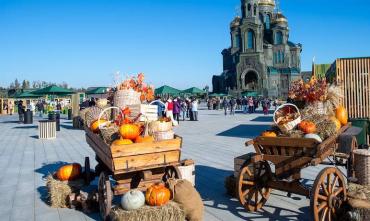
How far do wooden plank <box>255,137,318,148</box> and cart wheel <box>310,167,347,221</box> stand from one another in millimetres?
419

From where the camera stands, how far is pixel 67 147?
534 inches

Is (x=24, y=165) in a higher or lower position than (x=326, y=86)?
lower

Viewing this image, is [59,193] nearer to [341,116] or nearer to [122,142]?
[122,142]

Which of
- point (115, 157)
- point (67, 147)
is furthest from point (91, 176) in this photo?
point (67, 147)

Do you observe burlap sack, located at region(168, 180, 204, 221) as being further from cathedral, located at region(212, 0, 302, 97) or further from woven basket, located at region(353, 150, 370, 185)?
cathedral, located at region(212, 0, 302, 97)

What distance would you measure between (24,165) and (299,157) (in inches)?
323

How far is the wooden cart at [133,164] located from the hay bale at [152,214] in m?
0.55

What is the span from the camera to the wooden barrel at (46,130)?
16766mm

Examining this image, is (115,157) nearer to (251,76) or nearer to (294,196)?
(294,196)

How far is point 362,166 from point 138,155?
3.57 metres

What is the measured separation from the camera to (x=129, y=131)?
18.1ft

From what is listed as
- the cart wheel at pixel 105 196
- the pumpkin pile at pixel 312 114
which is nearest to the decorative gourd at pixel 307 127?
the pumpkin pile at pixel 312 114

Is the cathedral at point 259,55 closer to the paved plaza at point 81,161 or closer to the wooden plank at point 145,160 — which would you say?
the paved plaza at point 81,161

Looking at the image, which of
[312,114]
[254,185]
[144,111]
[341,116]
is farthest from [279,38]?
[254,185]
